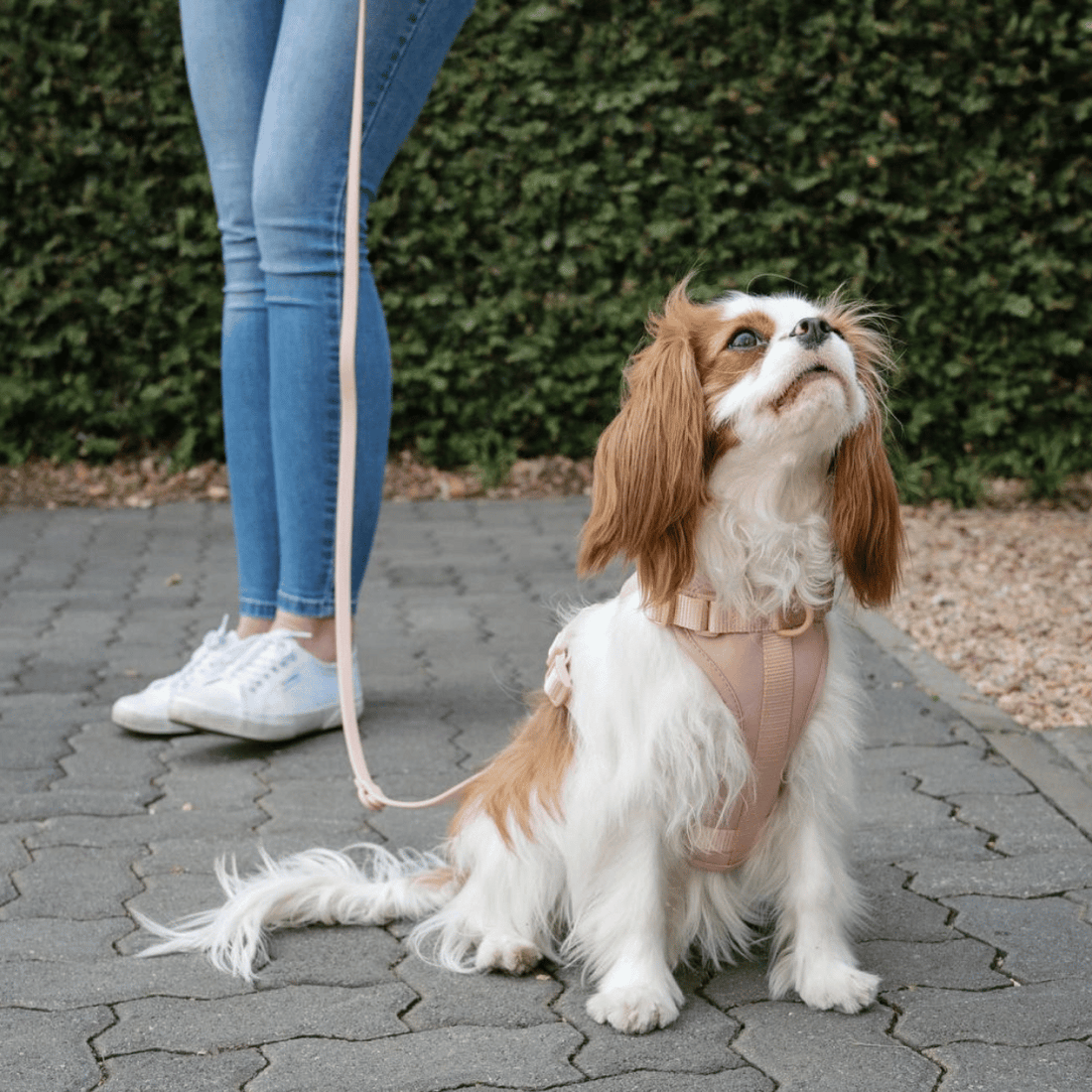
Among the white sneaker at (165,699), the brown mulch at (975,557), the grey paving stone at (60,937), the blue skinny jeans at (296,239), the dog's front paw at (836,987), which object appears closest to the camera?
the dog's front paw at (836,987)

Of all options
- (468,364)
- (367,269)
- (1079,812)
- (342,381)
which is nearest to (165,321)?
(468,364)

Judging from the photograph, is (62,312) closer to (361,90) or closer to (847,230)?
(847,230)

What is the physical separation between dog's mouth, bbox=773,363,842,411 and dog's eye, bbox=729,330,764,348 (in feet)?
0.38

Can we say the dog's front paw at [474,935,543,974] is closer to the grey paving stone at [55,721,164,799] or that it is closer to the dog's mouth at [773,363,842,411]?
the dog's mouth at [773,363,842,411]

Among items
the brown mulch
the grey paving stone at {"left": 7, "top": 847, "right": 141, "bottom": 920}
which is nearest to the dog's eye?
the grey paving stone at {"left": 7, "top": 847, "right": 141, "bottom": 920}

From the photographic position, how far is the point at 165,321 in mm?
7566

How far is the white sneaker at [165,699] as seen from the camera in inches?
145

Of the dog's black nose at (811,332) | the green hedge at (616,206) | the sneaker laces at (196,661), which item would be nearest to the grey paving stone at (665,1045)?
the dog's black nose at (811,332)

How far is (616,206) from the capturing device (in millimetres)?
7324

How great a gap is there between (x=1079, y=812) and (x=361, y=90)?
87.7 inches

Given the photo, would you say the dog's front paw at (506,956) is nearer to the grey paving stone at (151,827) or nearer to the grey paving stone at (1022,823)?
the grey paving stone at (151,827)

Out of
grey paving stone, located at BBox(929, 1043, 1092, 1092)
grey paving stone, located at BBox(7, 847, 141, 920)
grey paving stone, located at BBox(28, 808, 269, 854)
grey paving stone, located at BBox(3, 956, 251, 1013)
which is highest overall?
grey paving stone, located at BBox(929, 1043, 1092, 1092)

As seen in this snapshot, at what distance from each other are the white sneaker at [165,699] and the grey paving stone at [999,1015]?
1.92 metres

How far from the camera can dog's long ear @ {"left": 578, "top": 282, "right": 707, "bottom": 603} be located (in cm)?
228
